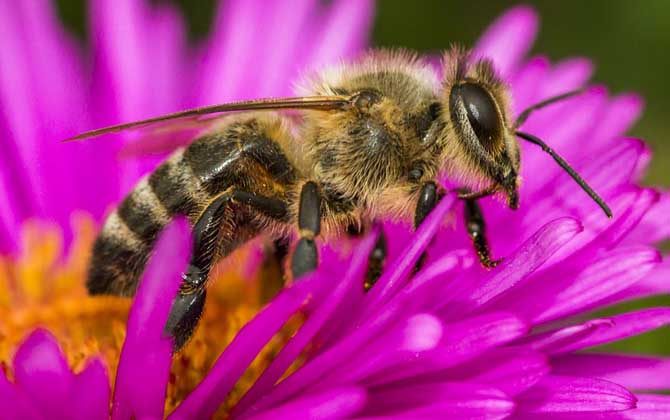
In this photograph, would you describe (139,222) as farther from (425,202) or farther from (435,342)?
(435,342)

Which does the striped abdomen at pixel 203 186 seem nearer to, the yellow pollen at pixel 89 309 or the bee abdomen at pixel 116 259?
the bee abdomen at pixel 116 259

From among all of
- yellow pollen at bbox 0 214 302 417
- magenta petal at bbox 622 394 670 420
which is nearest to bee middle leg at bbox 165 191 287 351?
yellow pollen at bbox 0 214 302 417

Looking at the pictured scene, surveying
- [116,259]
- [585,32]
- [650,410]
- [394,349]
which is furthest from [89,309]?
[585,32]

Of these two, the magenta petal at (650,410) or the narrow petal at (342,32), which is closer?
the magenta petal at (650,410)

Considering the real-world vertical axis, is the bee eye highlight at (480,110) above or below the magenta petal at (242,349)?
above

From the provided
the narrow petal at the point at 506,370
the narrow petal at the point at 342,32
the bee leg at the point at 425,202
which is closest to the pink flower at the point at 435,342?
the narrow petal at the point at 506,370

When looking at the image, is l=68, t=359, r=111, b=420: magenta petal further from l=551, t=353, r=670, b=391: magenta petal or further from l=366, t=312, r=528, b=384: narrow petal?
l=551, t=353, r=670, b=391: magenta petal

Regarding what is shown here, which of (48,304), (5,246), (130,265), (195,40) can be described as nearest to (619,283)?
(130,265)
